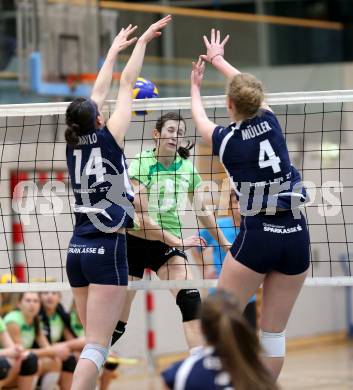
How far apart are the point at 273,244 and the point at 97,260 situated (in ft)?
3.39

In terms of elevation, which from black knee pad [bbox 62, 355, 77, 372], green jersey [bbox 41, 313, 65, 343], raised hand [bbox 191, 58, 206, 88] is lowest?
black knee pad [bbox 62, 355, 77, 372]

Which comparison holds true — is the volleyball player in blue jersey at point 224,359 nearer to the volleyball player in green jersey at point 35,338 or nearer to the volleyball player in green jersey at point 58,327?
the volleyball player in green jersey at point 35,338

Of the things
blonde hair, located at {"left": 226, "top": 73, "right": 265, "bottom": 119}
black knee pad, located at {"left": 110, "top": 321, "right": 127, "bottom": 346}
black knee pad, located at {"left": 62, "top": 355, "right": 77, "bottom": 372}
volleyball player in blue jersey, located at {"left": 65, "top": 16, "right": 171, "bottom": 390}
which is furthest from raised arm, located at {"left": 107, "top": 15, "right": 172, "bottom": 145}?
black knee pad, located at {"left": 62, "top": 355, "right": 77, "bottom": 372}

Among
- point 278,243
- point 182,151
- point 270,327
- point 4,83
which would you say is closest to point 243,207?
point 278,243

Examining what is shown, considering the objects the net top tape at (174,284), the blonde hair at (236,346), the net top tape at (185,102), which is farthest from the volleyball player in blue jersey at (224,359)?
the net top tape at (185,102)

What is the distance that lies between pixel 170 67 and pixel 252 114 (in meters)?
7.75

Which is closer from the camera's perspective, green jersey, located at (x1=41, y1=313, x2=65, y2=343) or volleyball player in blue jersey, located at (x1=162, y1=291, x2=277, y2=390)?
volleyball player in blue jersey, located at (x1=162, y1=291, x2=277, y2=390)

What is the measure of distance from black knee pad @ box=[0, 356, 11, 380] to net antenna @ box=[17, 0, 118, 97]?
370cm

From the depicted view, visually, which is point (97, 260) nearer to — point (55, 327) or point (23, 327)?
point (23, 327)

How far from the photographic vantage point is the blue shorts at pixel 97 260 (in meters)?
5.63

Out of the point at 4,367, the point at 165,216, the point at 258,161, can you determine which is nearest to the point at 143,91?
the point at 165,216

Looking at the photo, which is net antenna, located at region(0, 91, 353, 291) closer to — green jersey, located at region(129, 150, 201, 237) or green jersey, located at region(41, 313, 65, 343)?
green jersey, located at region(129, 150, 201, 237)

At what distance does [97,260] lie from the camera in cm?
564

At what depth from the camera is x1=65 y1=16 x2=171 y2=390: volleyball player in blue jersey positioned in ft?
18.4
